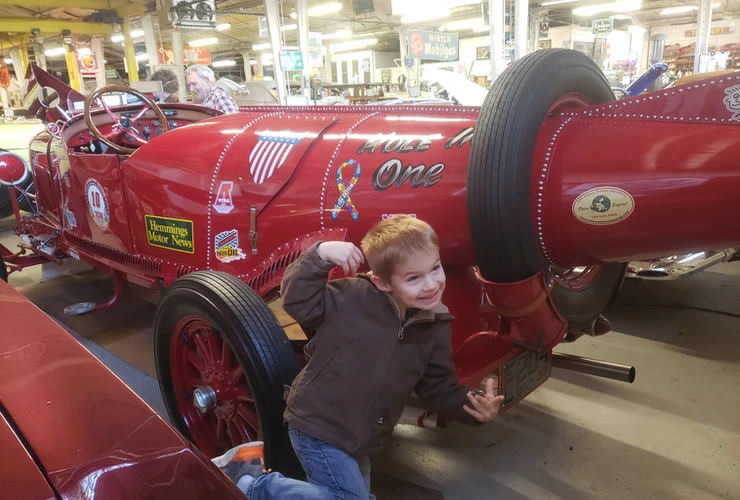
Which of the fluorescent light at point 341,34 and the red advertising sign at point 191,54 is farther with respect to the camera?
the fluorescent light at point 341,34

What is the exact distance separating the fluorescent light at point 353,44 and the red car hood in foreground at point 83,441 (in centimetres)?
2536

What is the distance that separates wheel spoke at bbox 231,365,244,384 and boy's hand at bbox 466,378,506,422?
949mm

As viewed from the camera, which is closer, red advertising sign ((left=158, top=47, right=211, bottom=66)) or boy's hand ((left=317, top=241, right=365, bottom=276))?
boy's hand ((left=317, top=241, right=365, bottom=276))

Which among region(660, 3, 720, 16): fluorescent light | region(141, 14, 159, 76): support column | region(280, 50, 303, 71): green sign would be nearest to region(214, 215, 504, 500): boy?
region(280, 50, 303, 71): green sign

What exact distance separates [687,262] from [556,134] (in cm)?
243

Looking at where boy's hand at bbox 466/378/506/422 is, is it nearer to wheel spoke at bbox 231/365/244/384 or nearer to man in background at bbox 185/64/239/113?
wheel spoke at bbox 231/365/244/384

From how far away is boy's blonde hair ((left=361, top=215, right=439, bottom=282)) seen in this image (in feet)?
4.82

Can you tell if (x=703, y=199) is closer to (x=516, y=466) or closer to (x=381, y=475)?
(x=516, y=466)

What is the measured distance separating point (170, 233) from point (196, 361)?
977 mm

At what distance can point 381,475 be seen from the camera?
2.47 meters

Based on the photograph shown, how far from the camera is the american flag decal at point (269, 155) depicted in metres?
2.57

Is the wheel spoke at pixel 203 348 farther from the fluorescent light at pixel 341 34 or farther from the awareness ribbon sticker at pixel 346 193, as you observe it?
the fluorescent light at pixel 341 34

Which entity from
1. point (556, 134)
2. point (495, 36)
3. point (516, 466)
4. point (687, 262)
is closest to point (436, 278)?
point (556, 134)

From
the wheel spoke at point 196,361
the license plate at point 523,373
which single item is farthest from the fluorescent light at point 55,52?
the license plate at point 523,373
